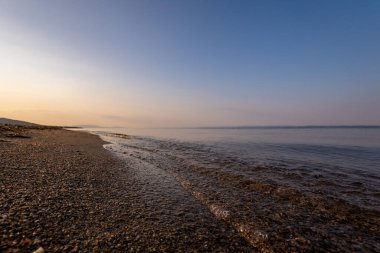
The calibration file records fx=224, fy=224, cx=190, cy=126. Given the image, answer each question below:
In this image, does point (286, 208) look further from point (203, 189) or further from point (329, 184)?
point (329, 184)

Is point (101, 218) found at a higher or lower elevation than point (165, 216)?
higher

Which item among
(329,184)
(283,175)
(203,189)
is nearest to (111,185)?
(203,189)

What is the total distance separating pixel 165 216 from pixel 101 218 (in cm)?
177

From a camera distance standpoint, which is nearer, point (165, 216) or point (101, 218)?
point (101, 218)

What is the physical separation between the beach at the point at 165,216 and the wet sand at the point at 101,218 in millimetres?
21

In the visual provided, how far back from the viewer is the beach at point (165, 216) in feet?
15.9

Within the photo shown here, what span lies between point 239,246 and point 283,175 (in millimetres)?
10453

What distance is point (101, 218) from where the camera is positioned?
5.91 m

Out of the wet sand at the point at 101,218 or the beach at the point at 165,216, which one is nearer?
the wet sand at the point at 101,218

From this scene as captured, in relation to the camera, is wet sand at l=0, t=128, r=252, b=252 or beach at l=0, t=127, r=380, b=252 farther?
beach at l=0, t=127, r=380, b=252

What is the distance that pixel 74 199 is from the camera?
7.15 m

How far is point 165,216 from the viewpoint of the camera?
21.7ft

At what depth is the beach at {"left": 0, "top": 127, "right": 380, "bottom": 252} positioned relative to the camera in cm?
486

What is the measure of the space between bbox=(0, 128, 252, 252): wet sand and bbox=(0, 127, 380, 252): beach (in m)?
0.02
